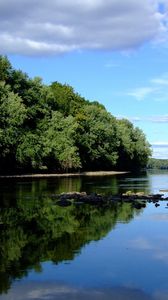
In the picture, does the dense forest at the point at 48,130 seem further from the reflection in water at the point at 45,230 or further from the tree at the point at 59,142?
the reflection in water at the point at 45,230

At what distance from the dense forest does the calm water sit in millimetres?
49131

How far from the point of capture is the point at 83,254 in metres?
19.3

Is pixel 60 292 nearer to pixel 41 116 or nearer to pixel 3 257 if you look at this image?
pixel 3 257

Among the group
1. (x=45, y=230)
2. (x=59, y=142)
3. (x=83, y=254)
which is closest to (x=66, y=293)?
(x=83, y=254)

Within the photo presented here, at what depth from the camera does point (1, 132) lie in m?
A: 76.4

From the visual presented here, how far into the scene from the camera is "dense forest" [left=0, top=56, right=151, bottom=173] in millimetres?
80688

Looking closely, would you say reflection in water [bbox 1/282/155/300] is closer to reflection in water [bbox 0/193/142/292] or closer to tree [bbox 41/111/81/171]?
reflection in water [bbox 0/193/142/292]

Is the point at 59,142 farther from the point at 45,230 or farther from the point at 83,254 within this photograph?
the point at 83,254

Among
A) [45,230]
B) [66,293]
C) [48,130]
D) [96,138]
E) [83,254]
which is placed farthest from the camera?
[96,138]

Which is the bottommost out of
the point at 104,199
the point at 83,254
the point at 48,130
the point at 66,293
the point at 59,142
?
the point at 66,293

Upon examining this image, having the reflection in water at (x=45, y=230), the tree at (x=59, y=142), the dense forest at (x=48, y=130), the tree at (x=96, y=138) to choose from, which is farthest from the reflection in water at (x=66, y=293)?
the tree at (x=96, y=138)

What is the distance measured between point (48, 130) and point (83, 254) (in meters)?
76.1

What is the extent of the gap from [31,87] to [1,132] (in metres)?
20.4

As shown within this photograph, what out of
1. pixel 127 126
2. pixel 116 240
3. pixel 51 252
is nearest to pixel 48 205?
pixel 116 240
